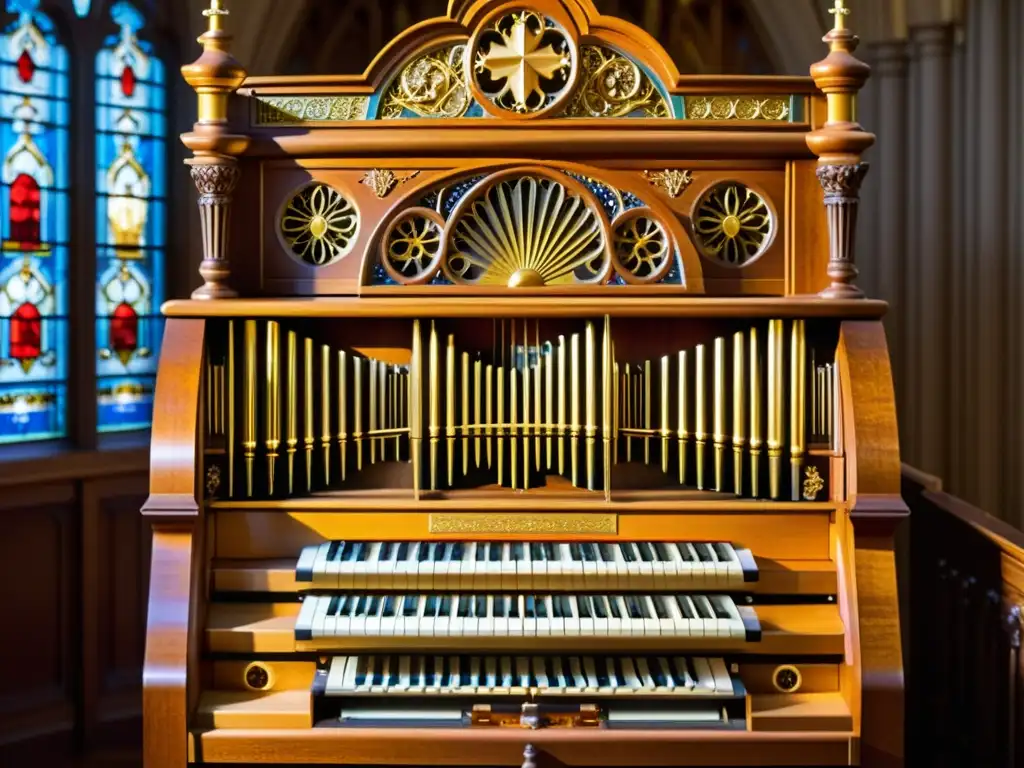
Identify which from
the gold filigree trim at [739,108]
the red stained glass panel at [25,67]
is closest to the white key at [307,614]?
the gold filigree trim at [739,108]

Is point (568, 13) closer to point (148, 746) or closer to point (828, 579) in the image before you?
point (828, 579)

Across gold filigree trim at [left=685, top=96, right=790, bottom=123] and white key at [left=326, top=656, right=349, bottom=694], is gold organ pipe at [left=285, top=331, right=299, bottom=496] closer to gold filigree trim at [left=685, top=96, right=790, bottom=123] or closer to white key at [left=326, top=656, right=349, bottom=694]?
white key at [left=326, top=656, right=349, bottom=694]

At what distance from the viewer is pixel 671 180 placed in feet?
12.7

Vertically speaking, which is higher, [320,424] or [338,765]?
[320,424]

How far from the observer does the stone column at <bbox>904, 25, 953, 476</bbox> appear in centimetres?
559

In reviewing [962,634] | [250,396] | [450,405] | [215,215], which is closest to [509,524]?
[450,405]

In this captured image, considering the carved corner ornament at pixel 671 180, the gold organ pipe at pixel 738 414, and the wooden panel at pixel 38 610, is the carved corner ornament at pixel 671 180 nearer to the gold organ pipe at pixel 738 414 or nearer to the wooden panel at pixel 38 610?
the gold organ pipe at pixel 738 414

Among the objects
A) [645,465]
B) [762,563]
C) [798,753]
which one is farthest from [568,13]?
[798,753]

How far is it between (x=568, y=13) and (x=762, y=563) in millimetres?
1757

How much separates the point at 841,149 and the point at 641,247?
65 cm

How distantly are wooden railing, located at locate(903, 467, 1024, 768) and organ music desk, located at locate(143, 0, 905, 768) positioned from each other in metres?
0.50

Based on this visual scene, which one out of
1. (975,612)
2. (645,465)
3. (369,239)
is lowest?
(975,612)

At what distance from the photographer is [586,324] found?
12.3 ft

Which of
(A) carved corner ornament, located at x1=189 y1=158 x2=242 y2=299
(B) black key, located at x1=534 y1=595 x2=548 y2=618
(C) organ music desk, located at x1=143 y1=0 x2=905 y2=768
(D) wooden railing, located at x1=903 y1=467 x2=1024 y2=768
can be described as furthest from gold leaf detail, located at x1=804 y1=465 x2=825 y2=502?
(A) carved corner ornament, located at x1=189 y1=158 x2=242 y2=299
